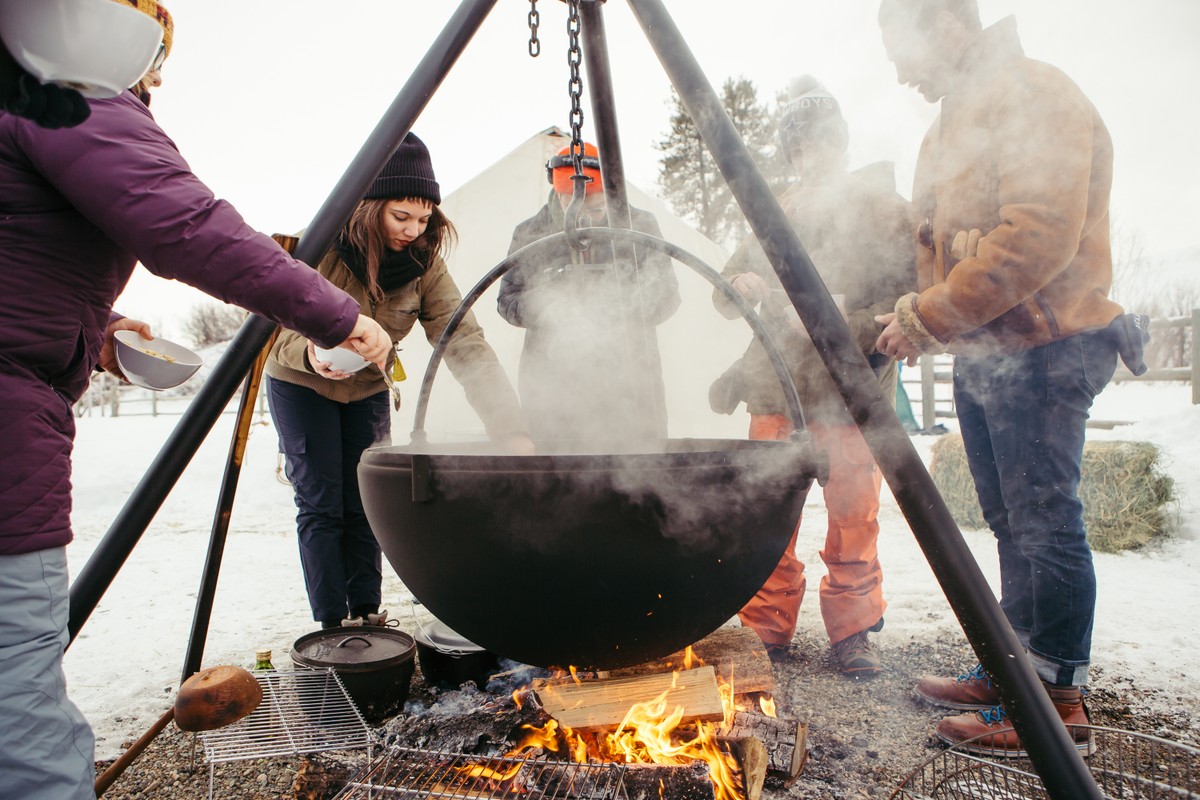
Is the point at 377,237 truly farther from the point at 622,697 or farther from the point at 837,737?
the point at 837,737

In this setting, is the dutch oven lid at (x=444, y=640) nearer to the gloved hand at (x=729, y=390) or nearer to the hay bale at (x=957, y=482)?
the gloved hand at (x=729, y=390)

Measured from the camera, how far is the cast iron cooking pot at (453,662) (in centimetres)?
203

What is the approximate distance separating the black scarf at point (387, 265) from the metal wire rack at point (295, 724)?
3.97 feet

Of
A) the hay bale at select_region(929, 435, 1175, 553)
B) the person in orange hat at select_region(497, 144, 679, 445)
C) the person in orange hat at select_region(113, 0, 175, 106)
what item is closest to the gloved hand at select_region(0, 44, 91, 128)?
the person in orange hat at select_region(113, 0, 175, 106)

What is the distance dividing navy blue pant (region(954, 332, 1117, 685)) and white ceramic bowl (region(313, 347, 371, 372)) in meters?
1.60

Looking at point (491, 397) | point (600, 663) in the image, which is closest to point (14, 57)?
point (600, 663)

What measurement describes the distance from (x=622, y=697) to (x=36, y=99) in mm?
1524

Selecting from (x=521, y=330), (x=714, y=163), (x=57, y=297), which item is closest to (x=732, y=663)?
(x=714, y=163)

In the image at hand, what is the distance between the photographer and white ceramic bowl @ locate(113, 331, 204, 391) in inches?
51.9

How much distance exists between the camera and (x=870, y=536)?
89.6 inches

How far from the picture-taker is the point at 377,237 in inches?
85.7

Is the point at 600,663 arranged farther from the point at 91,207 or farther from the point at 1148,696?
the point at 1148,696

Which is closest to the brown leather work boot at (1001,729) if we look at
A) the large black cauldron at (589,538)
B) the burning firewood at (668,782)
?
the burning firewood at (668,782)

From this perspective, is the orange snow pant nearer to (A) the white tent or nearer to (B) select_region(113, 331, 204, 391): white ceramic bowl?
(B) select_region(113, 331, 204, 391): white ceramic bowl
